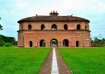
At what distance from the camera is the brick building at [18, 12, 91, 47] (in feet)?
327

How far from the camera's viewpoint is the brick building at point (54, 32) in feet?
327

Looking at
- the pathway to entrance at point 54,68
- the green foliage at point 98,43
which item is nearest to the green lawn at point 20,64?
the pathway to entrance at point 54,68

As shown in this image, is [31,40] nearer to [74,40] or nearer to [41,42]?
[41,42]

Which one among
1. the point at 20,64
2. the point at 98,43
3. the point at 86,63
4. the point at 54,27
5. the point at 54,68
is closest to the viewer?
the point at 54,68

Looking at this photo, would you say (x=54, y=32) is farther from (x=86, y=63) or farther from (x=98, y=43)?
(x=86, y=63)

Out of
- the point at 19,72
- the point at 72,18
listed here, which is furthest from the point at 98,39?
the point at 19,72

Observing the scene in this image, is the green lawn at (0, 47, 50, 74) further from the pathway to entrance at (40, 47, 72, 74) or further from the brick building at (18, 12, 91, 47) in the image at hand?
the brick building at (18, 12, 91, 47)

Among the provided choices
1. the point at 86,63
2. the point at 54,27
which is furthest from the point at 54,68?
the point at 54,27

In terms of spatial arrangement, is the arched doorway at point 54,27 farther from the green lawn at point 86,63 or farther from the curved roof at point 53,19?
the green lawn at point 86,63

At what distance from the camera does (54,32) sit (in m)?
Result: 101

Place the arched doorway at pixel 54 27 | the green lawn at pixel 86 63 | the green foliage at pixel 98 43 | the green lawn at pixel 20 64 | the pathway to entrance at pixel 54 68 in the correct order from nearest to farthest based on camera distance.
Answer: the pathway to entrance at pixel 54 68 → the green lawn at pixel 20 64 → the green lawn at pixel 86 63 → the arched doorway at pixel 54 27 → the green foliage at pixel 98 43

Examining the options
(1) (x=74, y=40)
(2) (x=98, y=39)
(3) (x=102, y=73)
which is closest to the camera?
(3) (x=102, y=73)

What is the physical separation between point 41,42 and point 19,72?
84.9m

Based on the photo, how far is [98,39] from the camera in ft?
477
